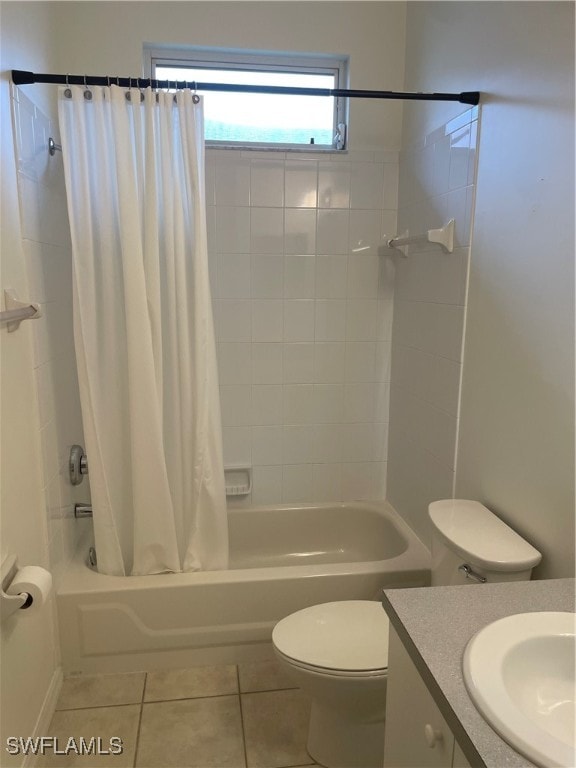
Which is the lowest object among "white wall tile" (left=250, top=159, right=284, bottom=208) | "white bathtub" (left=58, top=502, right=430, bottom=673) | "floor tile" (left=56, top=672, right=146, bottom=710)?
"floor tile" (left=56, top=672, right=146, bottom=710)

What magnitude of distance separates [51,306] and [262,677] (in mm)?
1560

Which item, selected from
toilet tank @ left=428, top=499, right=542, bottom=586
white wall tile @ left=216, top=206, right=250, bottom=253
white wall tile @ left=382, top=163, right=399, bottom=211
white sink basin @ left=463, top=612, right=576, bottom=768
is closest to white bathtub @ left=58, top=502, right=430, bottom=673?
toilet tank @ left=428, top=499, right=542, bottom=586

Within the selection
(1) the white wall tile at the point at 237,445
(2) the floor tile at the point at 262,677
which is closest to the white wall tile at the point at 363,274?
(1) the white wall tile at the point at 237,445

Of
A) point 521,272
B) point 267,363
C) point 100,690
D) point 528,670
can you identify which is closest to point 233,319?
point 267,363

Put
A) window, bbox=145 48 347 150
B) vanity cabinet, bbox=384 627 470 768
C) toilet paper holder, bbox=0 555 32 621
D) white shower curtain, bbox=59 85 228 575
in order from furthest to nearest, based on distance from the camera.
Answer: window, bbox=145 48 347 150 → white shower curtain, bbox=59 85 228 575 → toilet paper holder, bbox=0 555 32 621 → vanity cabinet, bbox=384 627 470 768

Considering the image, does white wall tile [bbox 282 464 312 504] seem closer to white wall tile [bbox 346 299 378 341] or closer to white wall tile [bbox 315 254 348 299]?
white wall tile [bbox 346 299 378 341]

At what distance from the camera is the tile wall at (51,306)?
183 cm

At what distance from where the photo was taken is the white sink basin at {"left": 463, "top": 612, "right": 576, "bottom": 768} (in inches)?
37.3

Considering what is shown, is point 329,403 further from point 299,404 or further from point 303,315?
point 303,315

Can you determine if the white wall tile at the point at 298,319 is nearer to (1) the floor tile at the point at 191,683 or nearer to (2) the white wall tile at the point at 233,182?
(2) the white wall tile at the point at 233,182

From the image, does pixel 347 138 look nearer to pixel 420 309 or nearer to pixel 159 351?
pixel 420 309

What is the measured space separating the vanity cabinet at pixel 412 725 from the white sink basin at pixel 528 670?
0.10 metres

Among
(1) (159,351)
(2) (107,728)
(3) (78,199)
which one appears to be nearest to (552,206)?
(1) (159,351)

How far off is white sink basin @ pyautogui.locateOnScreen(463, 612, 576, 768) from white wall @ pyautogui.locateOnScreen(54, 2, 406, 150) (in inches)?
85.3
